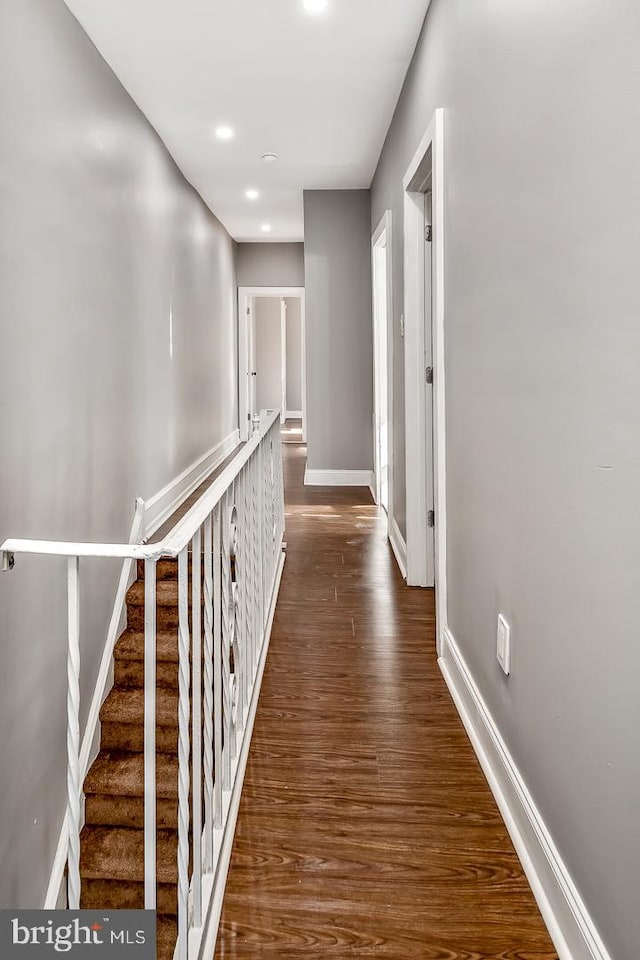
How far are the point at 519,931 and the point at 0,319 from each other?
2.10 meters

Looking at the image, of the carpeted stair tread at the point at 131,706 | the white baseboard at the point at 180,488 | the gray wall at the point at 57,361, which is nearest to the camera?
the gray wall at the point at 57,361


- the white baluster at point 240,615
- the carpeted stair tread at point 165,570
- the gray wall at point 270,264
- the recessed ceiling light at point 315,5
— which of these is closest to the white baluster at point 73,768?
the white baluster at point 240,615

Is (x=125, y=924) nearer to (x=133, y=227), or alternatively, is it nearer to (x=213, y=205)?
(x=133, y=227)

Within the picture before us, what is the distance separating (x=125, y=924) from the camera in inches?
47.9

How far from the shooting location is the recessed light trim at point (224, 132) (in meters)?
4.24

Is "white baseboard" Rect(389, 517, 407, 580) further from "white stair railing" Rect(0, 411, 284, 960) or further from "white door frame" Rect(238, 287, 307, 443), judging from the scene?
"white door frame" Rect(238, 287, 307, 443)

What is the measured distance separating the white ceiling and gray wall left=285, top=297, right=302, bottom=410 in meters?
6.56

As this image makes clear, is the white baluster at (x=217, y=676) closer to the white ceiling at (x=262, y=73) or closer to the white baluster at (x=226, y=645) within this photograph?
the white baluster at (x=226, y=645)

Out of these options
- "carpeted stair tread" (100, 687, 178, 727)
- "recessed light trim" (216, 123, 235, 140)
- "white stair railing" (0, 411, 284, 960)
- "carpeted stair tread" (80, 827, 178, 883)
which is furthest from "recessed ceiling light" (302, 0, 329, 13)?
"carpeted stair tread" (80, 827, 178, 883)

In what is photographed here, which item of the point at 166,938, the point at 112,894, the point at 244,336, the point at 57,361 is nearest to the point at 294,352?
the point at 244,336

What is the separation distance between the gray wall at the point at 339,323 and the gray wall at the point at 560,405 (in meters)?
3.80

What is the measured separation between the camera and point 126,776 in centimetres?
304

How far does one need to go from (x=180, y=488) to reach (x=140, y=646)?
1.79m

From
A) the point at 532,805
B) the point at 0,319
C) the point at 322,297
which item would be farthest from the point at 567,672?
the point at 322,297
